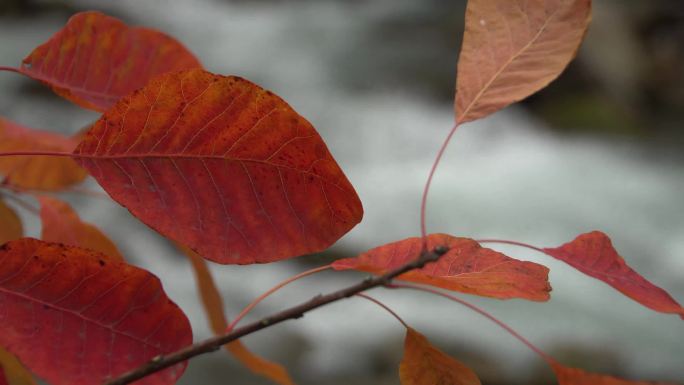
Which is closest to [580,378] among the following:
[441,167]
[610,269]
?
[610,269]

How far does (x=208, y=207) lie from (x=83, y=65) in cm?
17

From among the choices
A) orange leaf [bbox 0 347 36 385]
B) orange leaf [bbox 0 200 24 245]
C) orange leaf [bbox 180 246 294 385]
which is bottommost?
orange leaf [bbox 0 347 36 385]

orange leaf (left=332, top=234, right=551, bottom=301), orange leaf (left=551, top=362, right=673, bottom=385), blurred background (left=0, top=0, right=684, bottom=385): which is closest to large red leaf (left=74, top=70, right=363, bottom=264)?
orange leaf (left=332, top=234, right=551, bottom=301)

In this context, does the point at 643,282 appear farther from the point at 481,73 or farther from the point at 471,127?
the point at 471,127

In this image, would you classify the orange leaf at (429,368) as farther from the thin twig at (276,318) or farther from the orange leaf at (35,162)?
the orange leaf at (35,162)

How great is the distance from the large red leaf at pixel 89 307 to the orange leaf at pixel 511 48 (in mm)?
201

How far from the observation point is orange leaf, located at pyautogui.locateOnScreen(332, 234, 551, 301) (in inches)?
14.0

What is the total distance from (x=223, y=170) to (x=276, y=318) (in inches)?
3.2

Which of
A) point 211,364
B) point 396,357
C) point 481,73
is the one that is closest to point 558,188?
point 396,357

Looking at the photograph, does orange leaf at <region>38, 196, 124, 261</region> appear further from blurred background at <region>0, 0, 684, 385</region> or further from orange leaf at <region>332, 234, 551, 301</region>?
blurred background at <region>0, 0, 684, 385</region>

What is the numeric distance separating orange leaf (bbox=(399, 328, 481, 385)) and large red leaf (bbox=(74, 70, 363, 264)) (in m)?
0.08

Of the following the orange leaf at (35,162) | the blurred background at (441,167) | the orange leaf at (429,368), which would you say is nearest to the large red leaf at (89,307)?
the orange leaf at (429,368)

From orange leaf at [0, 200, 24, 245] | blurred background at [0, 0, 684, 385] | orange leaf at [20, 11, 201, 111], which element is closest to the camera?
orange leaf at [20, 11, 201, 111]

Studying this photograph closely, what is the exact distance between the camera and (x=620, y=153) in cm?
378
